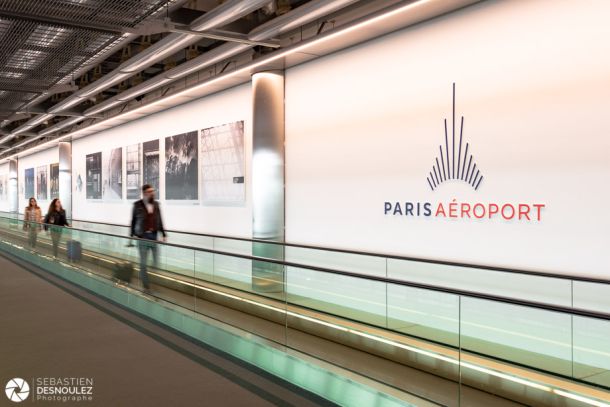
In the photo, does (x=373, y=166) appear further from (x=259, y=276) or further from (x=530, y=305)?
(x=530, y=305)

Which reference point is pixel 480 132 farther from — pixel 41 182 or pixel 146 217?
pixel 41 182

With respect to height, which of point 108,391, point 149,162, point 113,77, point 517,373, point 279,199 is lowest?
point 108,391

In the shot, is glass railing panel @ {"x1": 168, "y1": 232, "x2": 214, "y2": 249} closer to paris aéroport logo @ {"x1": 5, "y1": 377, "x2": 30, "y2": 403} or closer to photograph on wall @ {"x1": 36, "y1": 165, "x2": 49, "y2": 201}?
paris aéroport logo @ {"x1": 5, "y1": 377, "x2": 30, "y2": 403}

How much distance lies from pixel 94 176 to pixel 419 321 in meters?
18.5

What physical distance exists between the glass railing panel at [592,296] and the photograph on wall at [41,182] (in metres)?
26.2

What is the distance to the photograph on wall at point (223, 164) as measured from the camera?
1195 cm

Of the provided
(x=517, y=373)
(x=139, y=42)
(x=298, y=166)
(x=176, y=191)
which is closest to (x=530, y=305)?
(x=517, y=373)

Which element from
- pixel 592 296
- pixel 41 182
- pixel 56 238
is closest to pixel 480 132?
pixel 592 296

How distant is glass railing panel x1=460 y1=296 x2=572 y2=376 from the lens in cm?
331

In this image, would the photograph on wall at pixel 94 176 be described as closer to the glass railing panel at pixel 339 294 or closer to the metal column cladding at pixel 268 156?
the metal column cladding at pixel 268 156

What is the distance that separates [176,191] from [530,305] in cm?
1225

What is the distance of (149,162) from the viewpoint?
16.1 m

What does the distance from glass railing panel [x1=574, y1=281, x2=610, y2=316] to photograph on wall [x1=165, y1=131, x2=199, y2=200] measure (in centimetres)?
971

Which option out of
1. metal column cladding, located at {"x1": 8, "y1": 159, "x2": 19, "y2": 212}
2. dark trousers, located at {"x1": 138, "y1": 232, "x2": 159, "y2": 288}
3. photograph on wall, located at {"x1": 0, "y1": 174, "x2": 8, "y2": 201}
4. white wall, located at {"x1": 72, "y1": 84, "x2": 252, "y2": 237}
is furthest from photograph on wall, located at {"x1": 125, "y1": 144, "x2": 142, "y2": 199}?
photograph on wall, located at {"x1": 0, "y1": 174, "x2": 8, "y2": 201}
